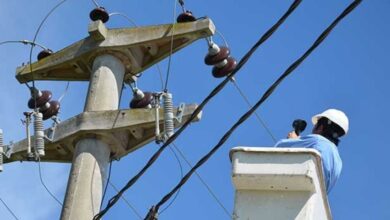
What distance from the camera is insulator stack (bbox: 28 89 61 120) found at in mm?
12797

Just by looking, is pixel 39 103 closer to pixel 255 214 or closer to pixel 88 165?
pixel 88 165

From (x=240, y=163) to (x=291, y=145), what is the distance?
3.91ft

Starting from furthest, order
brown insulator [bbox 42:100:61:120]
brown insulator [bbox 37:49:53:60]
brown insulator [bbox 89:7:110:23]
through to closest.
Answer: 1. brown insulator [bbox 37:49:53:60]
2. brown insulator [bbox 42:100:61:120]
3. brown insulator [bbox 89:7:110:23]

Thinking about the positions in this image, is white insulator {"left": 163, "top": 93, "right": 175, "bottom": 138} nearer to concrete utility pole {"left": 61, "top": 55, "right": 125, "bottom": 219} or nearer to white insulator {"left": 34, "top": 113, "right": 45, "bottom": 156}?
concrete utility pole {"left": 61, "top": 55, "right": 125, "bottom": 219}

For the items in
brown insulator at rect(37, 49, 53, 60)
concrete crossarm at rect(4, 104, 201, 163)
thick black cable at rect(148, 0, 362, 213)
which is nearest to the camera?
thick black cable at rect(148, 0, 362, 213)

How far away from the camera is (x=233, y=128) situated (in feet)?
25.9

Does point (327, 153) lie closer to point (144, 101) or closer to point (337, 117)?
point (337, 117)

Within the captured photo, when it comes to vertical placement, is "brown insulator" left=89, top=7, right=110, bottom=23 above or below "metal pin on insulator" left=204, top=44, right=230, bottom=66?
above

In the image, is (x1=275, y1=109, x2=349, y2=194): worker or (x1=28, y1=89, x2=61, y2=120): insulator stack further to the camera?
(x1=28, y1=89, x2=61, y2=120): insulator stack

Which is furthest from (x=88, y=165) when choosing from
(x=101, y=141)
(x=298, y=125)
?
(x=298, y=125)

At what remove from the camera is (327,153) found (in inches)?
347

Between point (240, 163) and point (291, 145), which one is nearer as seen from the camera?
point (240, 163)

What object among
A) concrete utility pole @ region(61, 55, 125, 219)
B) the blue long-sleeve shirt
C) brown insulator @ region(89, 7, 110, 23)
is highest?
brown insulator @ region(89, 7, 110, 23)

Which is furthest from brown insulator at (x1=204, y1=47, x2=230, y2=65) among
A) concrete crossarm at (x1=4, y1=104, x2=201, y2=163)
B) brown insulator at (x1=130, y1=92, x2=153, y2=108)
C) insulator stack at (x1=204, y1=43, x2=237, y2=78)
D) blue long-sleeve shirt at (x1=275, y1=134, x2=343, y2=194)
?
blue long-sleeve shirt at (x1=275, y1=134, x2=343, y2=194)
